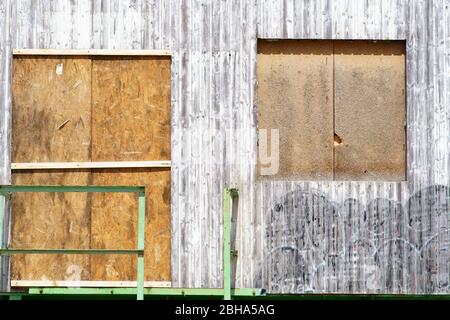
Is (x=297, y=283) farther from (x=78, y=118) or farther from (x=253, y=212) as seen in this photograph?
(x=78, y=118)

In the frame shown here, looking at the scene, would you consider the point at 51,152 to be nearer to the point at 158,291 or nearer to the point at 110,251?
the point at 158,291

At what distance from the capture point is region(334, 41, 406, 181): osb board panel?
12.0m

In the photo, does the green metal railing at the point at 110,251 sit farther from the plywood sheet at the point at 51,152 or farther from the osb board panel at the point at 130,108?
the osb board panel at the point at 130,108

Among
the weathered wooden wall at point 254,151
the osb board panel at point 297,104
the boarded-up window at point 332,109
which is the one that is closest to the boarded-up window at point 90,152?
the weathered wooden wall at point 254,151

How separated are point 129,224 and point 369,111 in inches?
111

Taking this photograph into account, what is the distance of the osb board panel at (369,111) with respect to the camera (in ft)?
39.4

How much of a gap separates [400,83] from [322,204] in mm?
1562

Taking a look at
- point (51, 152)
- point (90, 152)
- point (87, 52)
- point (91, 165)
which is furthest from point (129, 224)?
point (87, 52)

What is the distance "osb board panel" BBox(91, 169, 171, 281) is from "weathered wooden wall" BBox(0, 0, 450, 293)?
0.14m

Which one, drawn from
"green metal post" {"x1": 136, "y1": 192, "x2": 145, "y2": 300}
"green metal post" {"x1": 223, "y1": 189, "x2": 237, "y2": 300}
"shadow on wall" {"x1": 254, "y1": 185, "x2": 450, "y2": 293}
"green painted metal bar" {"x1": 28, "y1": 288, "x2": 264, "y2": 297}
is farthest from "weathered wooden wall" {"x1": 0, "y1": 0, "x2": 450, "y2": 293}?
"green metal post" {"x1": 136, "y1": 192, "x2": 145, "y2": 300}

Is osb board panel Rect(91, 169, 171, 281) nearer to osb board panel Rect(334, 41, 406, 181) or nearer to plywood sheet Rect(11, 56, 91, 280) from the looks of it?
plywood sheet Rect(11, 56, 91, 280)

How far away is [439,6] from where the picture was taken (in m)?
12.1
